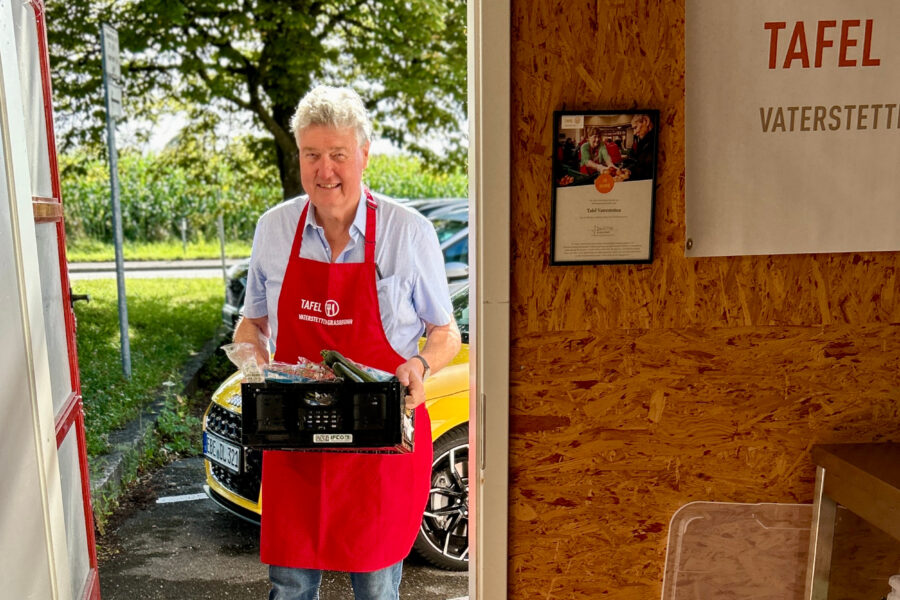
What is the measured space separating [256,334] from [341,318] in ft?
1.01

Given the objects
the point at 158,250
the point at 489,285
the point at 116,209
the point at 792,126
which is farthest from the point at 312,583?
the point at 158,250

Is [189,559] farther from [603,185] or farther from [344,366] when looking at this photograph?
[603,185]

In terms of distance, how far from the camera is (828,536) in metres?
1.77

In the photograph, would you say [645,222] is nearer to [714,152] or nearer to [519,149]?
[714,152]

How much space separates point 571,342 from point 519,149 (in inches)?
18.0

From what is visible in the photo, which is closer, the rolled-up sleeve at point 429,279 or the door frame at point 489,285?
the door frame at point 489,285

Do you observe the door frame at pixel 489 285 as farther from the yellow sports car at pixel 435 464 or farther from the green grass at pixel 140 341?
the green grass at pixel 140 341

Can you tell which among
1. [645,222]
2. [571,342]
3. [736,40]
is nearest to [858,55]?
[736,40]

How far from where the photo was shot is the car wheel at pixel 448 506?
3.16 m

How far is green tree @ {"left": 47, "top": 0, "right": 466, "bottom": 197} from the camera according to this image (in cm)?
717

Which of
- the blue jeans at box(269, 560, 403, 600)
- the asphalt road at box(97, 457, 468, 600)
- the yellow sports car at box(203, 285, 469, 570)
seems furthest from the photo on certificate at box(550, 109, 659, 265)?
the asphalt road at box(97, 457, 468, 600)

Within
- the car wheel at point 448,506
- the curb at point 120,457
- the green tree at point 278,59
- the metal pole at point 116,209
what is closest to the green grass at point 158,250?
the green tree at point 278,59

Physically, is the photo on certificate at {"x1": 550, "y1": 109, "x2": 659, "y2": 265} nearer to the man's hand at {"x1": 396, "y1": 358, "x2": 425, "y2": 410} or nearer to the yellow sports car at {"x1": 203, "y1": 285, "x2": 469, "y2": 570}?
the man's hand at {"x1": 396, "y1": 358, "x2": 425, "y2": 410}

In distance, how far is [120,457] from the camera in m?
4.61
